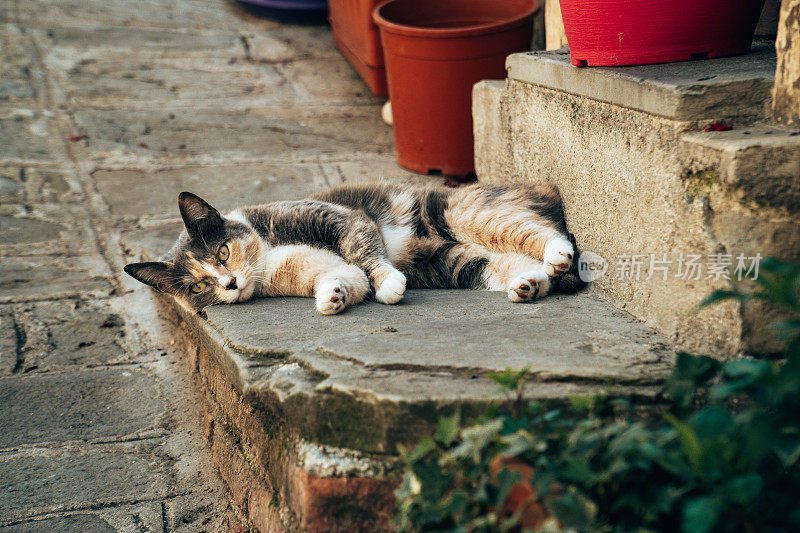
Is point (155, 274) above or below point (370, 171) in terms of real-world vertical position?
above

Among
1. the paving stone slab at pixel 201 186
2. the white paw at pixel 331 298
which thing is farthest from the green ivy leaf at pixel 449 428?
the paving stone slab at pixel 201 186

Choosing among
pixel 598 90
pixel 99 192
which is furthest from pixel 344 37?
pixel 598 90

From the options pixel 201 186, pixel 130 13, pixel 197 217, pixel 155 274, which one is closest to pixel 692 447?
pixel 197 217

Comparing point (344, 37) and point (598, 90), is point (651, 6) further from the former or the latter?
point (344, 37)

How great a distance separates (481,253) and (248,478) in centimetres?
139

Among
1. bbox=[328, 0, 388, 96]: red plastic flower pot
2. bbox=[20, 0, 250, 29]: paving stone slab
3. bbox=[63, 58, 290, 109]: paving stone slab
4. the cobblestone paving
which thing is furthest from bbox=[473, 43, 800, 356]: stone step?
bbox=[20, 0, 250, 29]: paving stone slab

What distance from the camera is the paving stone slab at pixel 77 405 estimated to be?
2.53 meters

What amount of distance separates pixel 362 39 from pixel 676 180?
3936 mm

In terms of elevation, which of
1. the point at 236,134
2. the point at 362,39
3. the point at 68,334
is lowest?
the point at 68,334

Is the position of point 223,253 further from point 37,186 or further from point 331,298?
point 37,186

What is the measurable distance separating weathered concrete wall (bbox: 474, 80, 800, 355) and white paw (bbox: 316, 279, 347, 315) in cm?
94

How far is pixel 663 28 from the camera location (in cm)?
221

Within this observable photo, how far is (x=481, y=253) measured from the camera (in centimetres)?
300

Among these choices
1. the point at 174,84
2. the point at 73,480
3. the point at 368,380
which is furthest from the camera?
the point at 174,84
